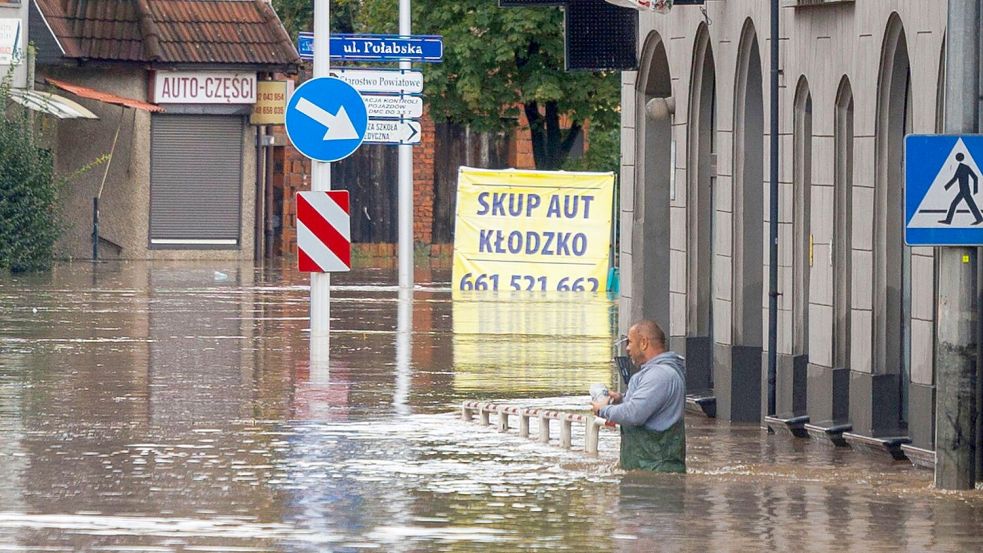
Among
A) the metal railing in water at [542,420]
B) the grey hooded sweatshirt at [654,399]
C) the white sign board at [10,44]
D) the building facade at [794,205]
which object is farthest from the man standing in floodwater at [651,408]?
the white sign board at [10,44]

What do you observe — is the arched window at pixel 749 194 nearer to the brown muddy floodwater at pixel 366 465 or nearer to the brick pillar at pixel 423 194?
the brown muddy floodwater at pixel 366 465

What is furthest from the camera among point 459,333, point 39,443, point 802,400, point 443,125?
point 443,125

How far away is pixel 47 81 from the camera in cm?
4106

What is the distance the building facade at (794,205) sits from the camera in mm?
14242

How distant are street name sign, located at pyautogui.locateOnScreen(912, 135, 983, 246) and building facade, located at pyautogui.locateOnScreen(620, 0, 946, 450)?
1347 mm

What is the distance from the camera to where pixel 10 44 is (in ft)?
123

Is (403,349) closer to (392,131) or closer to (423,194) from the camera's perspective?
(392,131)

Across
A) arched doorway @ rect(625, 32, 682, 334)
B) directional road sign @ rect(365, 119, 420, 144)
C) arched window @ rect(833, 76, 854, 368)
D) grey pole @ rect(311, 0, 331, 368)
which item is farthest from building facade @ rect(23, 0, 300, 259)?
arched window @ rect(833, 76, 854, 368)

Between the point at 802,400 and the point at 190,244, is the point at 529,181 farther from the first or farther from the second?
the point at 802,400

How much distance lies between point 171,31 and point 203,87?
1205 mm

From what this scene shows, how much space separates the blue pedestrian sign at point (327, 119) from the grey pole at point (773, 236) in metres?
3.69

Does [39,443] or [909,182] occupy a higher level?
[909,182]

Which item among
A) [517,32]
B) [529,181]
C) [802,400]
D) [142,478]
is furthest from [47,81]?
[142,478]

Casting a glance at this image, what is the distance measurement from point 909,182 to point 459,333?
12545 mm
